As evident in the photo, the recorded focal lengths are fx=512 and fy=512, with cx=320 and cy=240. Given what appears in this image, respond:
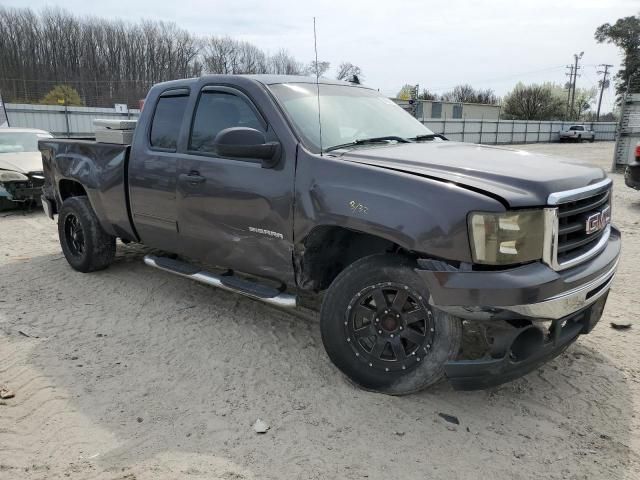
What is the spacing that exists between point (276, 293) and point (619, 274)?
4145mm

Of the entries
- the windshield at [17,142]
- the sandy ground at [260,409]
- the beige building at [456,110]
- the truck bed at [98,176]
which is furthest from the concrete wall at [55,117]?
the beige building at [456,110]

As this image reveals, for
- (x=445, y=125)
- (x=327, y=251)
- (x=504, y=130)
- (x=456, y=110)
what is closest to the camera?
(x=327, y=251)

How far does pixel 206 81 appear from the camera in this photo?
166 inches

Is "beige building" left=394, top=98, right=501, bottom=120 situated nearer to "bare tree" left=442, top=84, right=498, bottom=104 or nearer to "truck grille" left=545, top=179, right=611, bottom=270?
"bare tree" left=442, top=84, right=498, bottom=104

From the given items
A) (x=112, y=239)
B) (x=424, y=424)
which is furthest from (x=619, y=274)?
(x=112, y=239)

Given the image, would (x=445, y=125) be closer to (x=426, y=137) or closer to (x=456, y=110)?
(x=456, y=110)

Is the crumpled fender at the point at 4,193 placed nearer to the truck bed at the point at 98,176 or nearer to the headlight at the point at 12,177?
the headlight at the point at 12,177

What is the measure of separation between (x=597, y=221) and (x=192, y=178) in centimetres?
288

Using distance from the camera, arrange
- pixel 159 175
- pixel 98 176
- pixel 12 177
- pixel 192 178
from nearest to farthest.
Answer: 1. pixel 192 178
2. pixel 159 175
3. pixel 98 176
4. pixel 12 177

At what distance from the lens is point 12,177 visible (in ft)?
29.7

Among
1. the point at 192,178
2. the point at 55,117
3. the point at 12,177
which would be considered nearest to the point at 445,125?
the point at 55,117

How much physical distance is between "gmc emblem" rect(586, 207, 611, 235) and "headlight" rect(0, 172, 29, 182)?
923 cm

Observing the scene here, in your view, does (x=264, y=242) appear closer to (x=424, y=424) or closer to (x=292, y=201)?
(x=292, y=201)

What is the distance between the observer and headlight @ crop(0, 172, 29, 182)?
9000 millimetres
